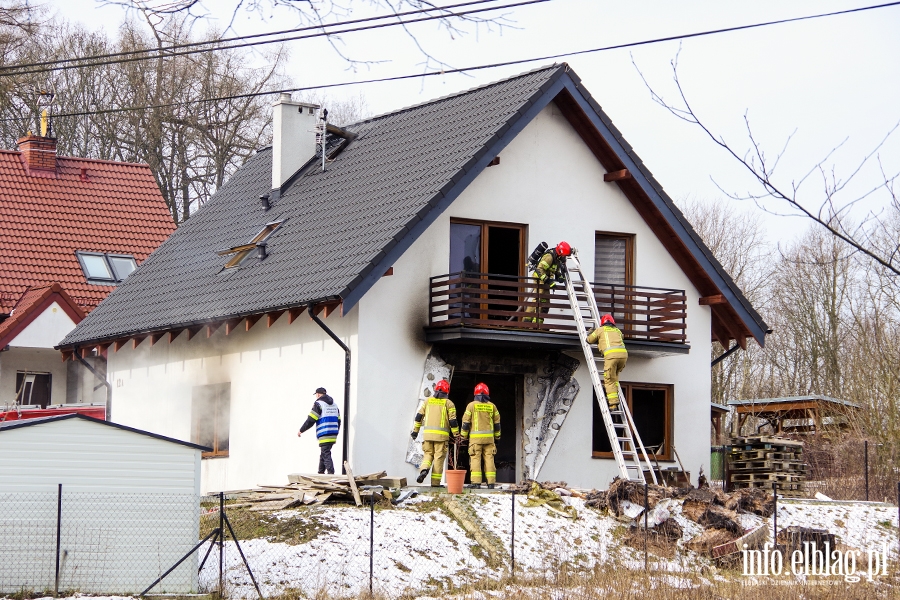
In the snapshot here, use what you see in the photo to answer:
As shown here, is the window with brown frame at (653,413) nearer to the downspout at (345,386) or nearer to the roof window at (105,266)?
the downspout at (345,386)

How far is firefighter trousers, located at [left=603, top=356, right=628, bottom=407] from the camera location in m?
20.9

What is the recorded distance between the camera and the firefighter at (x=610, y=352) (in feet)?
68.1

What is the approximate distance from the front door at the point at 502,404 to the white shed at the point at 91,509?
7736mm

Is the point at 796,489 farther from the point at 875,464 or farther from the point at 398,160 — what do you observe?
the point at 398,160

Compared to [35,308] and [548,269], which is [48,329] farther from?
[548,269]

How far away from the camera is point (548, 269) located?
21453 mm

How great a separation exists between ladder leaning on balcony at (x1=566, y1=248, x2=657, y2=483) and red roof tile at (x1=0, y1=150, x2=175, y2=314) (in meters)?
13.9

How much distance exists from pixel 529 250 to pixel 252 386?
5323mm

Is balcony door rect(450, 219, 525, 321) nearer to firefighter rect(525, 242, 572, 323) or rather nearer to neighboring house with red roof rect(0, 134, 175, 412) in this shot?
firefighter rect(525, 242, 572, 323)

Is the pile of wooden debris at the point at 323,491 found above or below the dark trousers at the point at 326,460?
below

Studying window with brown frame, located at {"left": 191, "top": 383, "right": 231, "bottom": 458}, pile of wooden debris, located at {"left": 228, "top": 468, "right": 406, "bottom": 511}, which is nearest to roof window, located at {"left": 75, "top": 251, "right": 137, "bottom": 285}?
window with brown frame, located at {"left": 191, "top": 383, "right": 231, "bottom": 458}

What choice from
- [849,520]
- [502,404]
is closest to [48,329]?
[502,404]

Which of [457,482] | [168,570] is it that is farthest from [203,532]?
[457,482]

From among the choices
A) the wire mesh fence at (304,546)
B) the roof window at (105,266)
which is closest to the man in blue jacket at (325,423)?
the wire mesh fence at (304,546)
